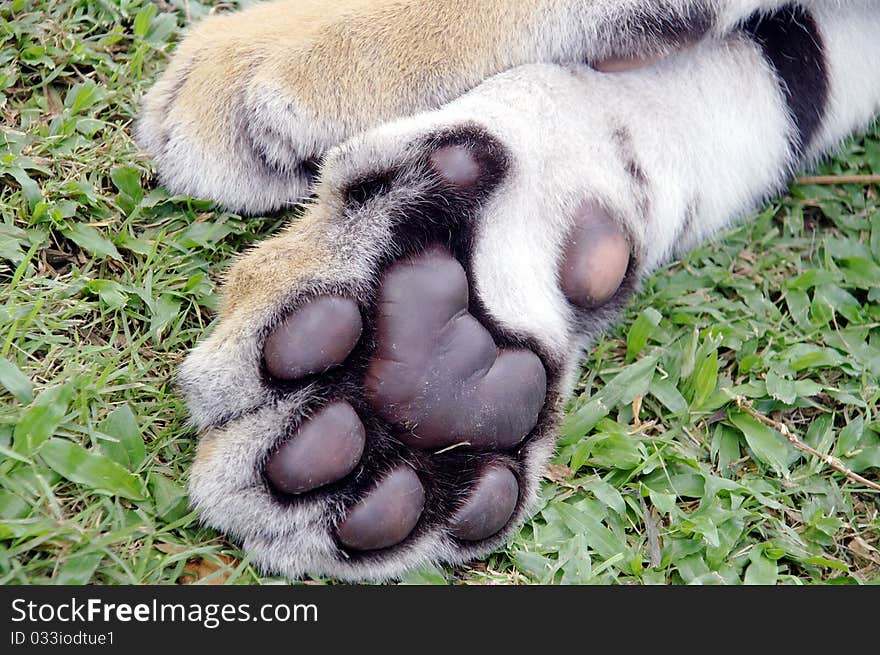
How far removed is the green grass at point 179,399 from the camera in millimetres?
1517

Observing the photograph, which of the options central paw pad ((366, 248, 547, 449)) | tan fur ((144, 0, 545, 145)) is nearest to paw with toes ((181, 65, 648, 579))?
central paw pad ((366, 248, 547, 449))

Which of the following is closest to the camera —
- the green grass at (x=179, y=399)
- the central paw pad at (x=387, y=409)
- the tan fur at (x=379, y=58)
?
the central paw pad at (x=387, y=409)

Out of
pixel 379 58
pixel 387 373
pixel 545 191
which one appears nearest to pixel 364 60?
pixel 379 58

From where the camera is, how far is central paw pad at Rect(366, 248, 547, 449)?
4.58ft

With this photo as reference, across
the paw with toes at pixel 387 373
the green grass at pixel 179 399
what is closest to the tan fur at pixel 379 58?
the paw with toes at pixel 387 373

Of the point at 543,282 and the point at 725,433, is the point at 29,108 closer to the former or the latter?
the point at 543,282

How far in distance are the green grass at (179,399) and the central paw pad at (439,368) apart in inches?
11.1

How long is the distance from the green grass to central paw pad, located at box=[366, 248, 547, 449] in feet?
0.92

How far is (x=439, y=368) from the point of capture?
4.59ft

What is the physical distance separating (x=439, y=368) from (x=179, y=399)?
532 millimetres

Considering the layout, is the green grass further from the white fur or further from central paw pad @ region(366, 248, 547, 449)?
central paw pad @ region(366, 248, 547, 449)

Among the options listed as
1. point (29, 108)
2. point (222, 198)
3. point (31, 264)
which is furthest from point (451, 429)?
point (29, 108)

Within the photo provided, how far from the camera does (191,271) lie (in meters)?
1.86

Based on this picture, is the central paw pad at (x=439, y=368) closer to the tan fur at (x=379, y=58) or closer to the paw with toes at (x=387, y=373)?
the paw with toes at (x=387, y=373)
